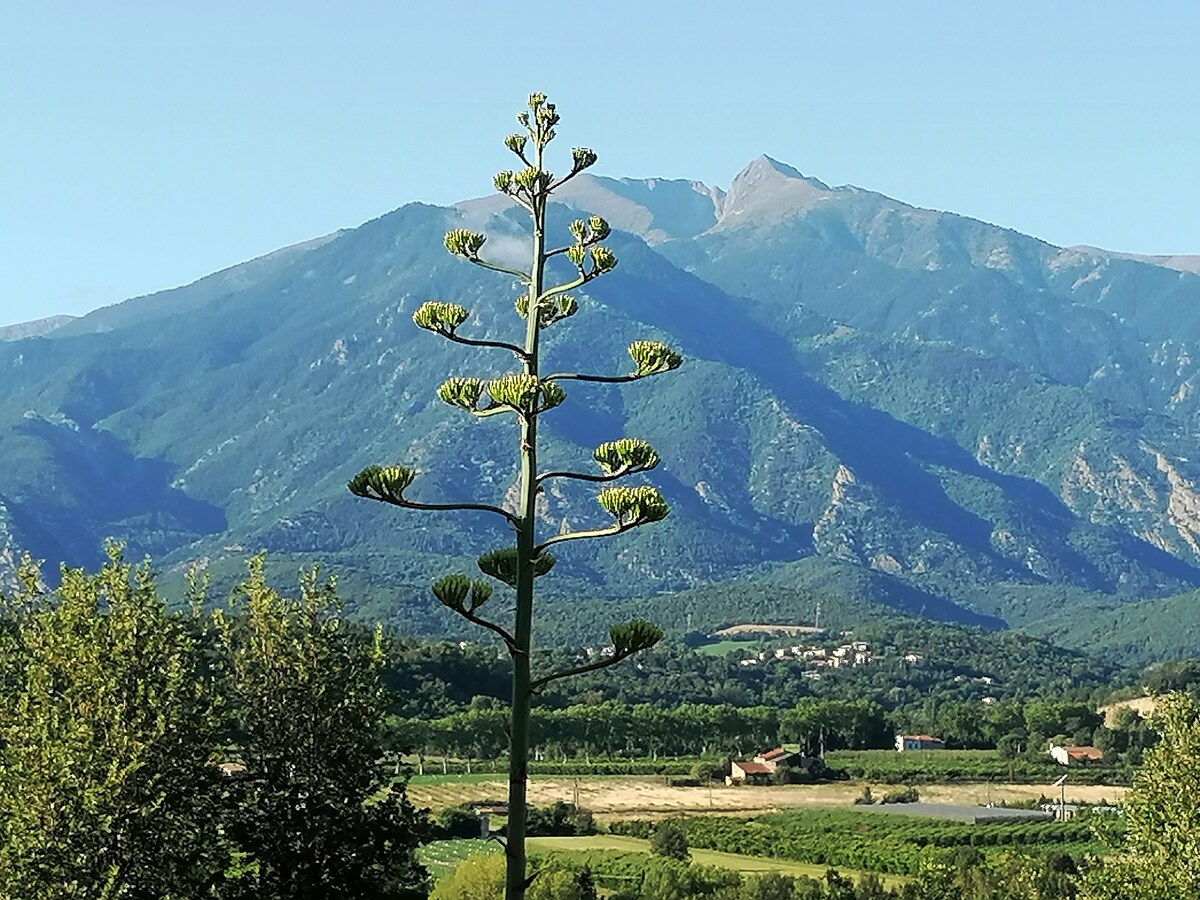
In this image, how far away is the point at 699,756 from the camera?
158m

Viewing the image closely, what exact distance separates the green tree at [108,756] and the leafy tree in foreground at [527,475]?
726 centimetres

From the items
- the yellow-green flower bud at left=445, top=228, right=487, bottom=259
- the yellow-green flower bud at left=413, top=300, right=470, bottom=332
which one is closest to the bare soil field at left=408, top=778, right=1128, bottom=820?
the yellow-green flower bud at left=445, top=228, right=487, bottom=259

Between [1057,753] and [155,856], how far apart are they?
147m

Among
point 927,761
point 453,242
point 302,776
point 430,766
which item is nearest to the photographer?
point 453,242

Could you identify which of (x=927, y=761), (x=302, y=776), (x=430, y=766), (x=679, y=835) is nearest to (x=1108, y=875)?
(x=302, y=776)

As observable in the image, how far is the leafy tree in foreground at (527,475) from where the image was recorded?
1493 cm

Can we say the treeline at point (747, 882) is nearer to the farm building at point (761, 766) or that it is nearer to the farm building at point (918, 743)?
the farm building at point (761, 766)

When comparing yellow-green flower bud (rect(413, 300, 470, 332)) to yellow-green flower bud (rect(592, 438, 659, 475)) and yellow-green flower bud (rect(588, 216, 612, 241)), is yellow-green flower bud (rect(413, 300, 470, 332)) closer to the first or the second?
yellow-green flower bud (rect(588, 216, 612, 241))

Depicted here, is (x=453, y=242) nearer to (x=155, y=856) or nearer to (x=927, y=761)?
(x=155, y=856)

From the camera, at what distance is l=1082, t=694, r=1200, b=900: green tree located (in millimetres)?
34053

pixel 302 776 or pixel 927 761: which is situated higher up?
pixel 302 776

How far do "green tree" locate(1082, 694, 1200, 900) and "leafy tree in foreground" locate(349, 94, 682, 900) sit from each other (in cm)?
2211

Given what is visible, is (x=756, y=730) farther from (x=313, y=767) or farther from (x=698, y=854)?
(x=313, y=767)

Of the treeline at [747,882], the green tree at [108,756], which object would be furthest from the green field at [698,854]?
the green tree at [108,756]
